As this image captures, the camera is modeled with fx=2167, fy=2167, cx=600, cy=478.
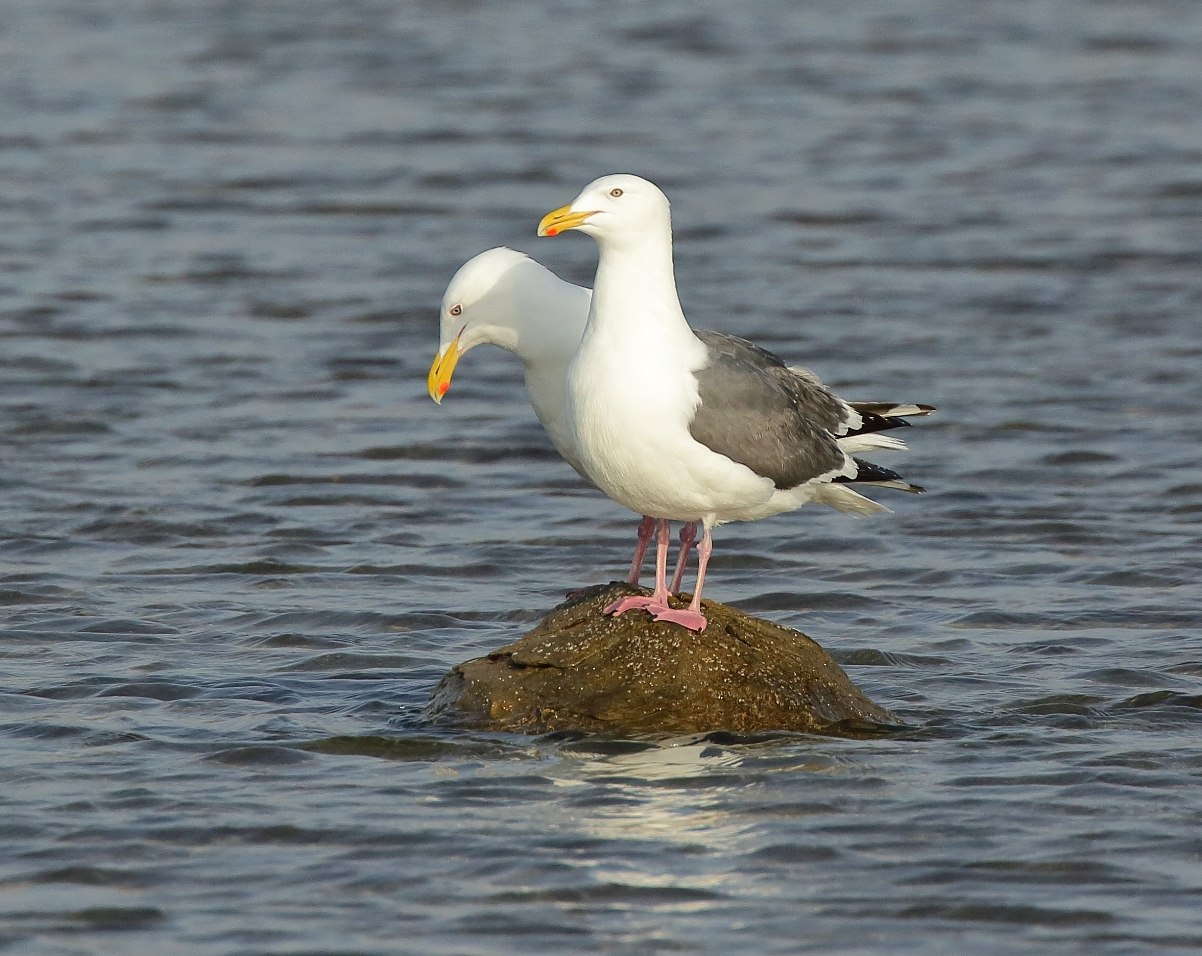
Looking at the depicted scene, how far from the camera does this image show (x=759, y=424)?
8211 millimetres

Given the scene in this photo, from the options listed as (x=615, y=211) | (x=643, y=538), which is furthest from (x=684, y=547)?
(x=615, y=211)

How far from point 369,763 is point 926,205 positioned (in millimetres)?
12964

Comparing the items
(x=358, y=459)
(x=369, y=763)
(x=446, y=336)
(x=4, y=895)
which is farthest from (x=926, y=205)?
(x=4, y=895)

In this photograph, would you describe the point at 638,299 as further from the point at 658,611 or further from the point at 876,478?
the point at 876,478

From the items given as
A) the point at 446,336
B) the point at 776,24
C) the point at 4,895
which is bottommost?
the point at 4,895

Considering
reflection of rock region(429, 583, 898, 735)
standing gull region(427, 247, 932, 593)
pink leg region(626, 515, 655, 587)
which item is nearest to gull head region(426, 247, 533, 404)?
standing gull region(427, 247, 932, 593)

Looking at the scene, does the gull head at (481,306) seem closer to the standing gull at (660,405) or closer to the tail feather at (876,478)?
the standing gull at (660,405)

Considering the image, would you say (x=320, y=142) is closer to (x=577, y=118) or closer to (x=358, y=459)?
(x=577, y=118)

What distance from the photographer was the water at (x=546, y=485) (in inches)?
279

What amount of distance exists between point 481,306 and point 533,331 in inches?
9.9

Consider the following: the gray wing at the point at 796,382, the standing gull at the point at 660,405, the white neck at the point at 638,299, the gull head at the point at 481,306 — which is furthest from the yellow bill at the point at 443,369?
the gray wing at the point at 796,382

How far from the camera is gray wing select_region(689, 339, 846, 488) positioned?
8.02m

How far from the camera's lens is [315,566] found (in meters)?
11.5

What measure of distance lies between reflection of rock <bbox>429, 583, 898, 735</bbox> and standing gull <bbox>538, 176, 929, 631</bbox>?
0.48 feet
